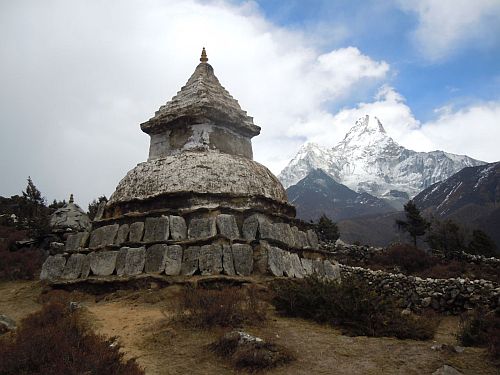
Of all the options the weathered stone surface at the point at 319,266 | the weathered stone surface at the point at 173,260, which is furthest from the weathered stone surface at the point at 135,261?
the weathered stone surface at the point at 319,266

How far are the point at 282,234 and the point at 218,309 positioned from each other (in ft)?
13.4

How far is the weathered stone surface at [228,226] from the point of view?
970 cm

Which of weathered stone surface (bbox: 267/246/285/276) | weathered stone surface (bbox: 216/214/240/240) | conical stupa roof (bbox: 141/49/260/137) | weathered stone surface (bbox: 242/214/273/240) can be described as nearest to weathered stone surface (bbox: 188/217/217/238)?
weathered stone surface (bbox: 216/214/240/240)

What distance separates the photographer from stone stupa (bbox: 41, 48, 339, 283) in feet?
30.8

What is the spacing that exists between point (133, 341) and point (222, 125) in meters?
7.92

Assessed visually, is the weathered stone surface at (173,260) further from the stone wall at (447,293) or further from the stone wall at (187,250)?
the stone wall at (447,293)

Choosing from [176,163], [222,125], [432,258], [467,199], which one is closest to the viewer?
[176,163]

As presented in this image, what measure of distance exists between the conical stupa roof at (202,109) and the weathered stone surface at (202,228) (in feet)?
12.2

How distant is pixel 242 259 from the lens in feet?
30.3

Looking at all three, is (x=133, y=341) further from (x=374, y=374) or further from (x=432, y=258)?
(x=432, y=258)

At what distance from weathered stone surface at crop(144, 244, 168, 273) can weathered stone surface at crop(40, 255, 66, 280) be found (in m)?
2.51

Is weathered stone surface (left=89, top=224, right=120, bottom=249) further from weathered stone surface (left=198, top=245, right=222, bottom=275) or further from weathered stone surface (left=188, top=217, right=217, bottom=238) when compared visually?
weathered stone surface (left=198, top=245, right=222, bottom=275)

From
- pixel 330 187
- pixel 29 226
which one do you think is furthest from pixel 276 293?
pixel 330 187

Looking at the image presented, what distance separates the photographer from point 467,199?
6338 centimetres
